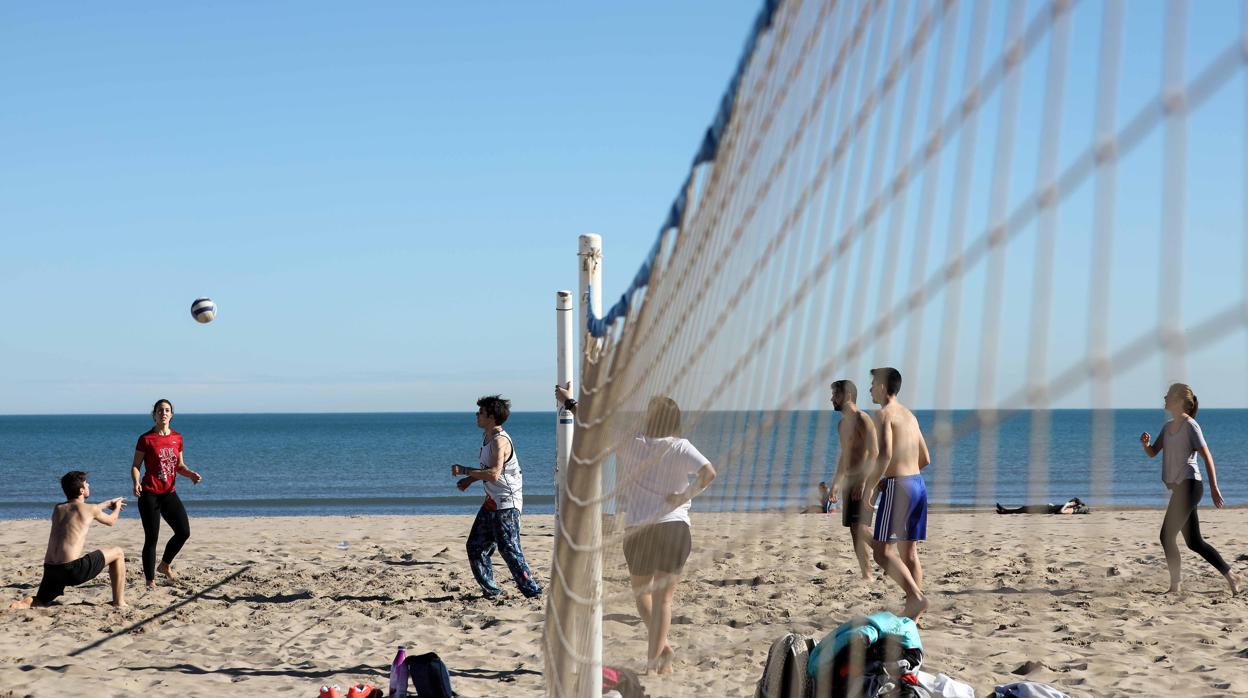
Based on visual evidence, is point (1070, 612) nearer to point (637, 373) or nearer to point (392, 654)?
point (392, 654)

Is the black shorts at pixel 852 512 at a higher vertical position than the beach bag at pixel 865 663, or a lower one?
higher

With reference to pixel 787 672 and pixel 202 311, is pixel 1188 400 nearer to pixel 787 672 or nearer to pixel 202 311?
pixel 787 672

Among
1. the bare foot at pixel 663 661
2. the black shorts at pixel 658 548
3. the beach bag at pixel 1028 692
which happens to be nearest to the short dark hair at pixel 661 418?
the black shorts at pixel 658 548

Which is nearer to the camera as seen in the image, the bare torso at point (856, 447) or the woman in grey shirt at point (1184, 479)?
the bare torso at point (856, 447)

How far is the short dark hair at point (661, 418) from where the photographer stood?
3.45 m

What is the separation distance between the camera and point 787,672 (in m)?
3.99

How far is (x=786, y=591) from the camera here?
7.52m

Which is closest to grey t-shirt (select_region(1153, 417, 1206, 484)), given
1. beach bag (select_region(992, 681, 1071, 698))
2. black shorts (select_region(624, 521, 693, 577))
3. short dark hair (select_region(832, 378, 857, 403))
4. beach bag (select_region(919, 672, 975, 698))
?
short dark hair (select_region(832, 378, 857, 403))

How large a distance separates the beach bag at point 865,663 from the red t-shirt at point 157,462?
5.48 m

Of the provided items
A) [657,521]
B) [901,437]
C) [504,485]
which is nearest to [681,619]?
[504,485]

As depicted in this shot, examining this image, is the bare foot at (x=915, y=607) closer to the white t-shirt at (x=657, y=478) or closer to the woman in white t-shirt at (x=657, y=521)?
the woman in white t-shirt at (x=657, y=521)

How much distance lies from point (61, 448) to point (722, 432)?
229ft

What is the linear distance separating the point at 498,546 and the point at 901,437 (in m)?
2.81

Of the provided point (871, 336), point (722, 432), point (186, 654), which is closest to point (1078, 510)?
point (186, 654)
